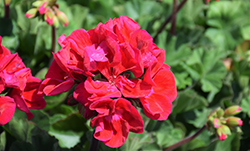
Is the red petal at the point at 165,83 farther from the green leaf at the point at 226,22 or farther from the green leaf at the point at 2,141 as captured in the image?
the green leaf at the point at 226,22

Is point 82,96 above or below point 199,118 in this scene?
above

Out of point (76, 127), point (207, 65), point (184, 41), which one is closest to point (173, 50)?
point (184, 41)

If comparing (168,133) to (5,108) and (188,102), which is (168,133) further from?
(5,108)

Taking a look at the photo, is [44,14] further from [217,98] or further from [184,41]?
[217,98]

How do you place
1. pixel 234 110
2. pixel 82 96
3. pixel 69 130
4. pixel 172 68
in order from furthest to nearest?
pixel 172 68
pixel 69 130
pixel 234 110
pixel 82 96

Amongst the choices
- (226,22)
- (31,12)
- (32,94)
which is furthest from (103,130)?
(226,22)

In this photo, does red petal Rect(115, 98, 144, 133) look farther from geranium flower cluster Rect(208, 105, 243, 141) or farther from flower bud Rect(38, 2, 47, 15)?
flower bud Rect(38, 2, 47, 15)
